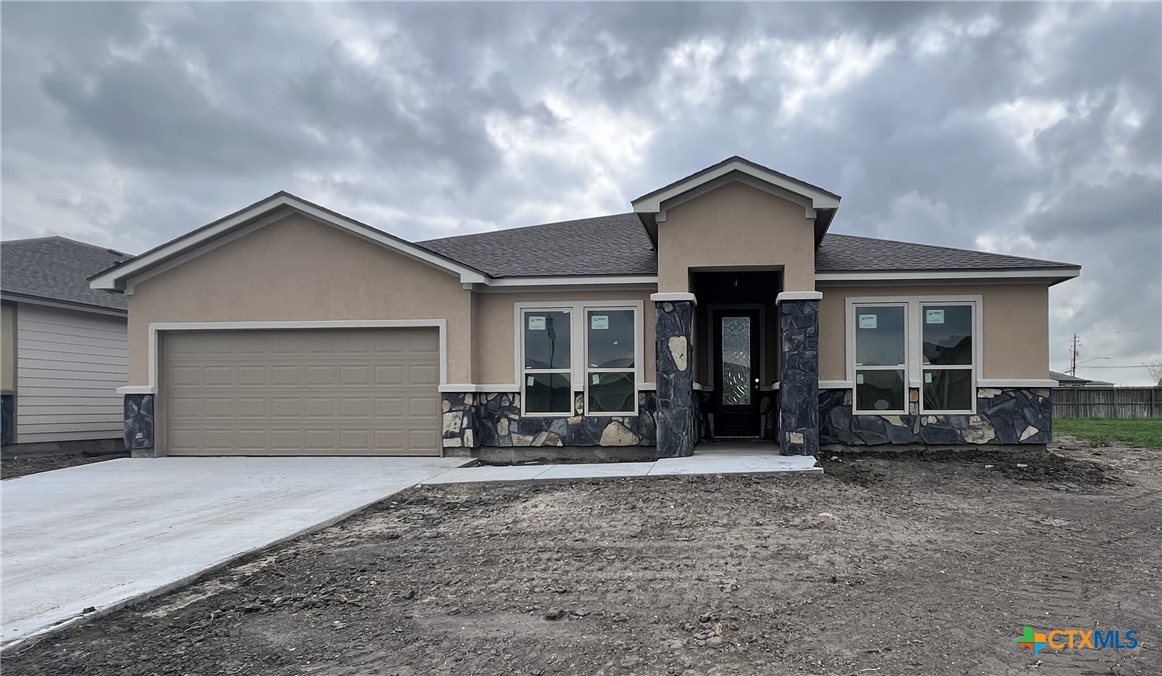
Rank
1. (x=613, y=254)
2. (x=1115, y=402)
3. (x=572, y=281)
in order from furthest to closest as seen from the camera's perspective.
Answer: (x=1115, y=402) < (x=613, y=254) < (x=572, y=281)

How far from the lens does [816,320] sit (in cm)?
1048

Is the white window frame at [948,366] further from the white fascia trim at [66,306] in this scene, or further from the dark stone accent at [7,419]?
the dark stone accent at [7,419]

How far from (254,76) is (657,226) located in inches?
334

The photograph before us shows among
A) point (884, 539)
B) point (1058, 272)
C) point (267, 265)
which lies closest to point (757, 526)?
point (884, 539)

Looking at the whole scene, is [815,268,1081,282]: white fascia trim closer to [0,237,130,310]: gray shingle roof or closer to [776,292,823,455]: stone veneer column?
[776,292,823,455]: stone veneer column

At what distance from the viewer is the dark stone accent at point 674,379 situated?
10.6 m

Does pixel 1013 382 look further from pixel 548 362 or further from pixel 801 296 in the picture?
pixel 548 362

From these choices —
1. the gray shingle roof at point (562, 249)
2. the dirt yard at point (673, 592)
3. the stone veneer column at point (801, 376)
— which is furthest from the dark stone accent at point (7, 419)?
the stone veneer column at point (801, 376)

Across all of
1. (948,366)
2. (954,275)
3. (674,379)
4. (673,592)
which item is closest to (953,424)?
(948,366)

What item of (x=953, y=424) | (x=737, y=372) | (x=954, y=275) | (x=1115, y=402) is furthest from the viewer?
(x=1115, y=402)

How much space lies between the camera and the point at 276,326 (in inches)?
468

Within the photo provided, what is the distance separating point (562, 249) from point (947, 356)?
6.66 m

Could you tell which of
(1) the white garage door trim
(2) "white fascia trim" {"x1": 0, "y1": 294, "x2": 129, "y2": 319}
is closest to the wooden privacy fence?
(1) the white garage door trim

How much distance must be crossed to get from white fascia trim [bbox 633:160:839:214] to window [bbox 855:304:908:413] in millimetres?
1977
